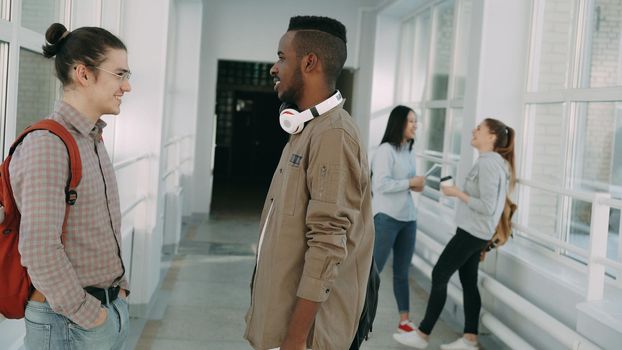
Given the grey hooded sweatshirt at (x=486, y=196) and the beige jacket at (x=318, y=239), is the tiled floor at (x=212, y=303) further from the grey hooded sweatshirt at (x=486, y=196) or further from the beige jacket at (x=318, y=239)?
the beige jacket at (x=318, y=239)

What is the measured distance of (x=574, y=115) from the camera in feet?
14.0

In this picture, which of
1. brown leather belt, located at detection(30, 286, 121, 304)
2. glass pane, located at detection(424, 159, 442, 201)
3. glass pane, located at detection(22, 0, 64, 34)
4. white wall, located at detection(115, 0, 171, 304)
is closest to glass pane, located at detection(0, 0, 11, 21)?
glass pane, located at detection(22, 0, 64, 34)

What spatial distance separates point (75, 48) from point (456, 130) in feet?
17.1

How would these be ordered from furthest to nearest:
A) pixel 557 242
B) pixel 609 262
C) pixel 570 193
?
pixel 557 242, pixel 570 193, pixel 609 262

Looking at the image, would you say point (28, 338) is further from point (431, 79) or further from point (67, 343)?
point (431, 79)

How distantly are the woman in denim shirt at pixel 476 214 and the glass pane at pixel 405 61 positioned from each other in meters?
4.54

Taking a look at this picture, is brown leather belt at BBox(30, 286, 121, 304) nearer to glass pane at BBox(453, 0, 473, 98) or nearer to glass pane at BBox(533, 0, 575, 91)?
glass pane at BBox(533, 0, 575, 91)

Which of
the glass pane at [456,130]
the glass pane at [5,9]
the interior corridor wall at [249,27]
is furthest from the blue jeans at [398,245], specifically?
the interior corridor wall at [249,27]

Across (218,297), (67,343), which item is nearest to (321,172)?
(67,343)

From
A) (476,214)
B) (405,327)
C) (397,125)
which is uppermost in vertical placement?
(397,125)

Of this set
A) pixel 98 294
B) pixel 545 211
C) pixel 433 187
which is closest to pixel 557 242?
pixel 545 211

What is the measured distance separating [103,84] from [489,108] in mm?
3541

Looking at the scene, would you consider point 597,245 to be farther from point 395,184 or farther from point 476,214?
point 395,184

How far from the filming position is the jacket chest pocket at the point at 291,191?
182cm
